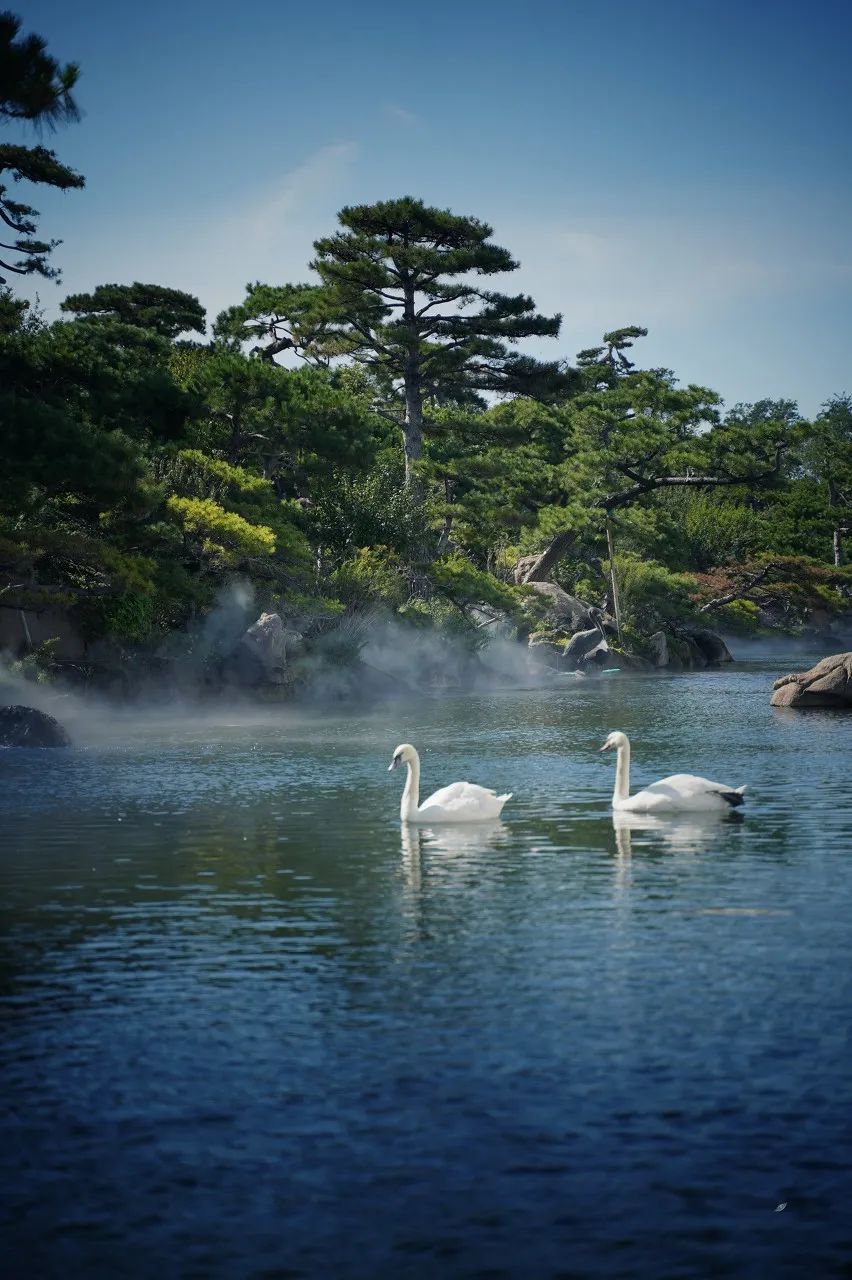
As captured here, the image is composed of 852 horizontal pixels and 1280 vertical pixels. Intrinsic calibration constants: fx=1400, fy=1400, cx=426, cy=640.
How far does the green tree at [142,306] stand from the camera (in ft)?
200

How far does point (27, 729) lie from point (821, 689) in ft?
65.7

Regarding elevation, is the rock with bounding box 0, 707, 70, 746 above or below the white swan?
above

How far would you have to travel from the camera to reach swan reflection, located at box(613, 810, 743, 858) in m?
15.9

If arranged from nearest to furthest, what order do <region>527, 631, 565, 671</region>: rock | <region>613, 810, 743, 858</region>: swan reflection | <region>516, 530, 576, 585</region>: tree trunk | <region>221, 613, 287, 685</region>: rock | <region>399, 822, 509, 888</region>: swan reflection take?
<region>399, 822, 509, 888</region>: swan reflection
<region>613, 810, 743, 858</region>: swan reflection
<region>221, 613, 287, 685</region>: rock
<region>527, 631, 565, 671</region>: rock
<region>516, 530, 576, 585</region>: tree trunk

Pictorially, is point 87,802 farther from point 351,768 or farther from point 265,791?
point 351,768

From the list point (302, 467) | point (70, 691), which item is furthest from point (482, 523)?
point (70, 691)

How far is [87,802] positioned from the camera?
2036 cm

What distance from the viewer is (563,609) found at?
61156mm

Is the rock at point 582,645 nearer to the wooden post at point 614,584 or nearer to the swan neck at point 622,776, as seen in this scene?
the wooden post at point 614,584

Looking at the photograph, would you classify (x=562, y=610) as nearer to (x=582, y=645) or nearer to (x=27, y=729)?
(x=582, y=645)

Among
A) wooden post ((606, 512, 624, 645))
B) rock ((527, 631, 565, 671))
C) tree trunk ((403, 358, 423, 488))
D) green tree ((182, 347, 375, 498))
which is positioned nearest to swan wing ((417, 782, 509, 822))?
green tree ((182, 347, 375, 498))

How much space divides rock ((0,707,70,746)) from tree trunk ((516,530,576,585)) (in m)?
36.5

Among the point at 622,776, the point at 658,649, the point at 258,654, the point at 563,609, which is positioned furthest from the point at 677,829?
the point at 658,649

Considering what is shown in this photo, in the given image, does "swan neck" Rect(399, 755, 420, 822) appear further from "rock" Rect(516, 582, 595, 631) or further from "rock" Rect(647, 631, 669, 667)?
"rock" Rect(647, 631, 669, 667)
